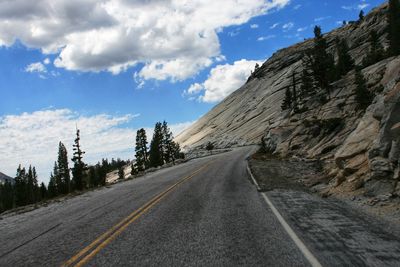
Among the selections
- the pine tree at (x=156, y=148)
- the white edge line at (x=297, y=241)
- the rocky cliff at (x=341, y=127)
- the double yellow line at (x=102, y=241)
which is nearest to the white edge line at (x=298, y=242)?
the white edge line at (x=297, y=241)

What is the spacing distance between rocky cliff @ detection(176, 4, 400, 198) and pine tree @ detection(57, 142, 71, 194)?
41.1 meters

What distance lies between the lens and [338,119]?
3425 cm

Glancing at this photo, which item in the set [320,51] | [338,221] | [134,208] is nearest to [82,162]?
[320,51]

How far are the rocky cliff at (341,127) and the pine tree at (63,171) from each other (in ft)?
135

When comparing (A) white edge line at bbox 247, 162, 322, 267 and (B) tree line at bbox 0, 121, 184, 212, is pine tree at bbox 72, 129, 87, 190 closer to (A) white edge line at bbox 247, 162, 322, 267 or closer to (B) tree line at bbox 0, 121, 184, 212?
(B) tree line at bbox 0, 121, 184, 212

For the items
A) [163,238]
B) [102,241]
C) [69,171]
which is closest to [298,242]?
[163,238]

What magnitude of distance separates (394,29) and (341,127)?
27.8 m

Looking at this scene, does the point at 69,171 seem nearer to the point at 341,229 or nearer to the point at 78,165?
the point at 78,165

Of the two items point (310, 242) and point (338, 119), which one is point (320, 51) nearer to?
point (338, 119)

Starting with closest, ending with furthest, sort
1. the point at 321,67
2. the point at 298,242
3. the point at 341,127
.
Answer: the point at 298,242, the point at 341,127, the point at 321,67

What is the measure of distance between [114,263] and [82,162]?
62371 millimetres

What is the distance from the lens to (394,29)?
2032 inches

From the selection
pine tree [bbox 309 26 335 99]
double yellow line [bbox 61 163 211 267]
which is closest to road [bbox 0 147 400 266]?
double yellow line [bbox 61 163 211 267]

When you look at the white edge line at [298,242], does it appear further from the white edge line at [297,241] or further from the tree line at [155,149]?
the tree line at [155,149]
